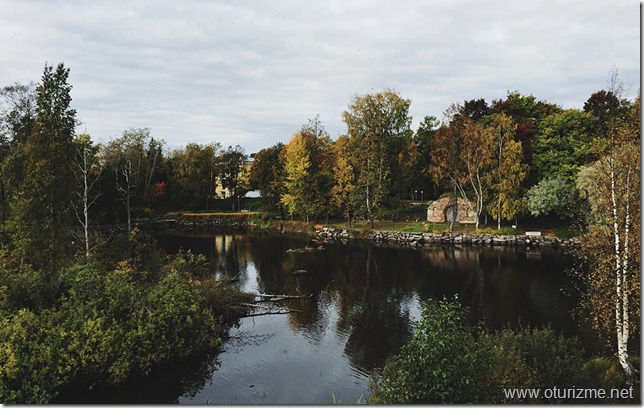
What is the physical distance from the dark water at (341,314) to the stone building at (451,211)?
9.42m

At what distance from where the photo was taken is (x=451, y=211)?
164ft

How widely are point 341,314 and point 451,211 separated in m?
32.6

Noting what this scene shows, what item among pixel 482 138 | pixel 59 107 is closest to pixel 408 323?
pixel 59 107


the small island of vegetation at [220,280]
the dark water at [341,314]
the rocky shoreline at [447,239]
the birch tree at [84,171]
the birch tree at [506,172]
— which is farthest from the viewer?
the birch tree at [506,172]

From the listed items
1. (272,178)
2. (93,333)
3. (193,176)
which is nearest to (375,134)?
(272,178)

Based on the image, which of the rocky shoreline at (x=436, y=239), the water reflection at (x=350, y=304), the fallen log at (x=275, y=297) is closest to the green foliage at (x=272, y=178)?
the rocky shoreline at (x=436, y=239)

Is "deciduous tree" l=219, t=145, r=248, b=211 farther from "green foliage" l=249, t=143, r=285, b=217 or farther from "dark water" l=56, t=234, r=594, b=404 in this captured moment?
"dark water" l=56, t=234, r=594, b=404

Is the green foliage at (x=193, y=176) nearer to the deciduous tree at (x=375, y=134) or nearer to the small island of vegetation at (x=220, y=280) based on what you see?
the deciduous tree at (x=375, y=134)

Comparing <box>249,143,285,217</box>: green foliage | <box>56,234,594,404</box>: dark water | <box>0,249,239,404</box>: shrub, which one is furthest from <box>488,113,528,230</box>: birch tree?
<box>0,249,239,404</box>: shrub

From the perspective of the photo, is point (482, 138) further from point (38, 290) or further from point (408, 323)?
point (38, 290)

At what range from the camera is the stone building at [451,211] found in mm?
48250

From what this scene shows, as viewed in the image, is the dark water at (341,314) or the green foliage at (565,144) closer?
the dark water at (341,314)

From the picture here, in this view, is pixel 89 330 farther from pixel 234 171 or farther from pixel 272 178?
pixel 234 171

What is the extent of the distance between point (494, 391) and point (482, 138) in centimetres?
3799
